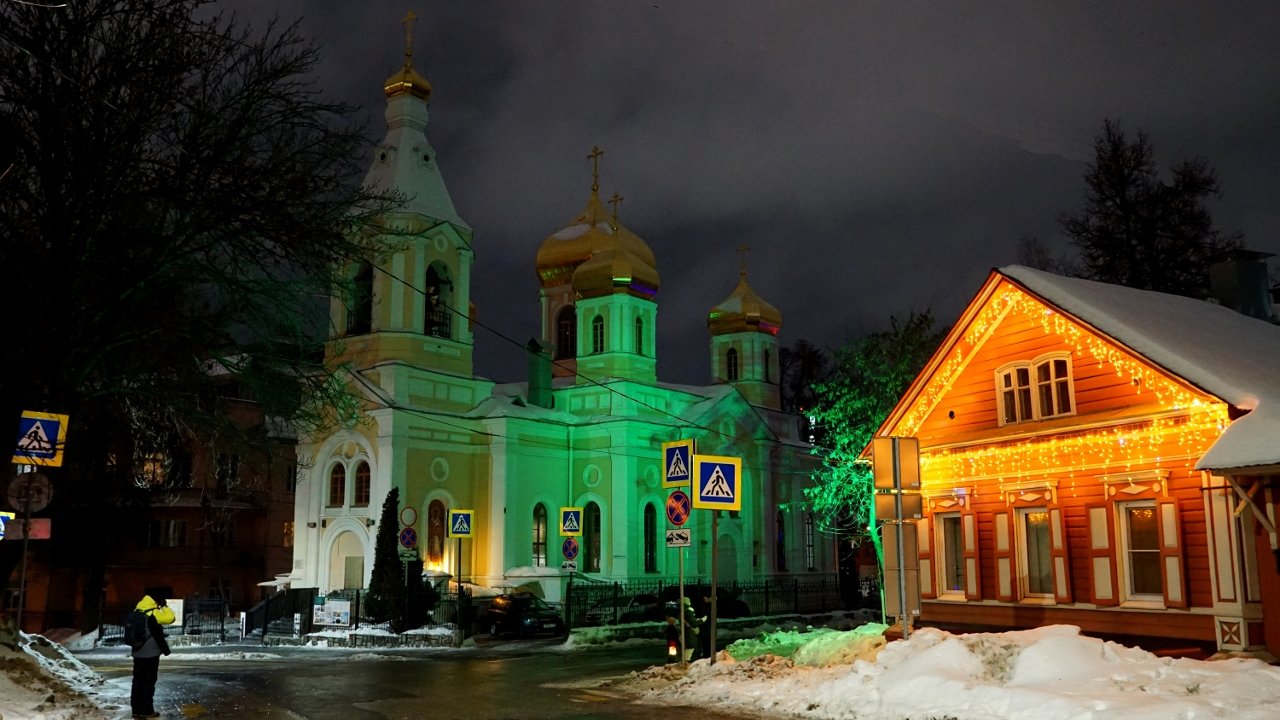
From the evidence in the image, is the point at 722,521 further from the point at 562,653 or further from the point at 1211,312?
the point at 1211,312

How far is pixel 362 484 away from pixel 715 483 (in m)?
23.3

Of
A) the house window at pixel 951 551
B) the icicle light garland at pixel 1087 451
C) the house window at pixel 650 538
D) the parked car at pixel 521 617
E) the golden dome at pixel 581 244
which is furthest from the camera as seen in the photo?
the golden dome at pixel 581 244

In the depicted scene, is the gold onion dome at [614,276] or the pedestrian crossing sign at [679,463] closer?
the pedestrian crossing sign at [679,463]

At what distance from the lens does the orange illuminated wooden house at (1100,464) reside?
13875 mm

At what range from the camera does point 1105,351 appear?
52.5 ft

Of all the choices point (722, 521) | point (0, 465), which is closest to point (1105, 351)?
point (0, 465)

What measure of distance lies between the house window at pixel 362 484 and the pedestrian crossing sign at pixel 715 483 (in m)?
22.8

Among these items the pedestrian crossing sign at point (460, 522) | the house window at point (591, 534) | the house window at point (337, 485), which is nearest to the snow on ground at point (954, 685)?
the pedestrian crossing sign at point (460, 522)

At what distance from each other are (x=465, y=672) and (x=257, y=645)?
34.2ft

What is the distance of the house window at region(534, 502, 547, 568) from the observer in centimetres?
4012

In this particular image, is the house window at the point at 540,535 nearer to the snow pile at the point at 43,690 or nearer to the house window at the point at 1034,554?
the snow pile at the point at 43,690

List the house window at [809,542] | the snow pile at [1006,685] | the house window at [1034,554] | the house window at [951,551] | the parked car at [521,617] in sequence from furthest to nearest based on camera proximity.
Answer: the house window at [809,542] → the parked car at [521,617] → the house window at [951,551] → the house window at [1034,554] → the snow pile at [1006,685]

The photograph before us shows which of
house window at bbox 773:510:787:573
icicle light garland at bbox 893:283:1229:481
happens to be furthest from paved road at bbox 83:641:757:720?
house window at bbox 773:510:787:573

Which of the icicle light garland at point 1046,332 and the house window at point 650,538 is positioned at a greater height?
the icicle light garland at point 1046,332
